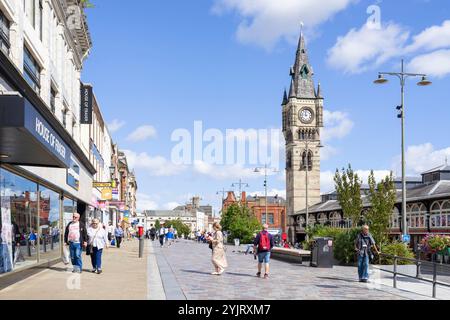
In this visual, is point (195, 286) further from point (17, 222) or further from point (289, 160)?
point (289, 160)

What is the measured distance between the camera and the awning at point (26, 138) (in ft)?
31.5

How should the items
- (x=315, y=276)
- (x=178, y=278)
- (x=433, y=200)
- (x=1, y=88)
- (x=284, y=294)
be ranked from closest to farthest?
(x=1, y=88), (x=284, y=294), (x=178, y=278), (x=315, y=276), (x=433, y=200)

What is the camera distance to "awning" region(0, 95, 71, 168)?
31.5 feet

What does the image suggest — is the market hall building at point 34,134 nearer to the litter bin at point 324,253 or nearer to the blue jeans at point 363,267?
the blue jeans at point 363,267

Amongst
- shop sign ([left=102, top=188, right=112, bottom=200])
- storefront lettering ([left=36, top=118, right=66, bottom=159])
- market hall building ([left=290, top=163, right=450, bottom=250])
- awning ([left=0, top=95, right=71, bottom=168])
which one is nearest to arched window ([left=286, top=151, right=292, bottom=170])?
market hall building ([left=290, top=163, right=450, bottom=250])

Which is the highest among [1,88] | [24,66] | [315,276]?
[24,66]

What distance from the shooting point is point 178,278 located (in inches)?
687

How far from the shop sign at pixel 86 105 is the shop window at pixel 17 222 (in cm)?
1520

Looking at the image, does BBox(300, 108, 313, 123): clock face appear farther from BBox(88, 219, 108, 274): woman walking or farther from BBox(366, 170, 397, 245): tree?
BBox(88, 219, 108, 274): woman walking

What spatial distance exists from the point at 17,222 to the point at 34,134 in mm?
6278

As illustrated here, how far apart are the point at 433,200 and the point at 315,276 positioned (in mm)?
29584

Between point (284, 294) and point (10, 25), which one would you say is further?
point (10, 25)
